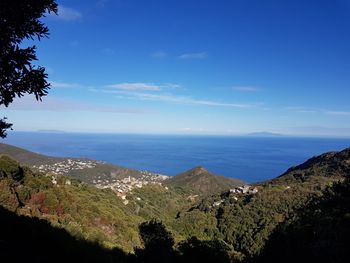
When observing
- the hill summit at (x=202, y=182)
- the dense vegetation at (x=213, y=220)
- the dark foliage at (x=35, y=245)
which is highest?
the dark foliage at (x=35, y=245)

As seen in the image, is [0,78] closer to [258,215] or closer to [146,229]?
[146,229]

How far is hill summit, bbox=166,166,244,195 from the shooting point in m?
154

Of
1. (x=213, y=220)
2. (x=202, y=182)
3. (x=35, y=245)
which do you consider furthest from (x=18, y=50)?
(x=202, y=182)

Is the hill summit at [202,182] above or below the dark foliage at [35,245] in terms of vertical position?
below

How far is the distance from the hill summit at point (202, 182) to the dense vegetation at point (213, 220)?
159 ft

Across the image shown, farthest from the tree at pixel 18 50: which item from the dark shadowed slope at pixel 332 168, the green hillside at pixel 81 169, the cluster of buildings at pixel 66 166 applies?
the cluster of buildings at pixel 66 166

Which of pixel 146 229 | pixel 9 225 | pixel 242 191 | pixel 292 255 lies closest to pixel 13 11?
pixel 9 225

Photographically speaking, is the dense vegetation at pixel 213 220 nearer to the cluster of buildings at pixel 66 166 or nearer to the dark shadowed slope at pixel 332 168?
the dark shadowed slope at pixel 332 168

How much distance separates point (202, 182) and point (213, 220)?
90.9 metres

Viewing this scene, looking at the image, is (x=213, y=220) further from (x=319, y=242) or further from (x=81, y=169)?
(x=81, y=169)

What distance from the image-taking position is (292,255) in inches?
685

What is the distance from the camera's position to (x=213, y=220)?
67812 millimetres

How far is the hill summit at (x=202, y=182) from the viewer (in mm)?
153875

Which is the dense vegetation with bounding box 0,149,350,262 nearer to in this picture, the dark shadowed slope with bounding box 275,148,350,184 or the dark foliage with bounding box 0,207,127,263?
the dark shadowed slope with bounding box 275,148,350,184
